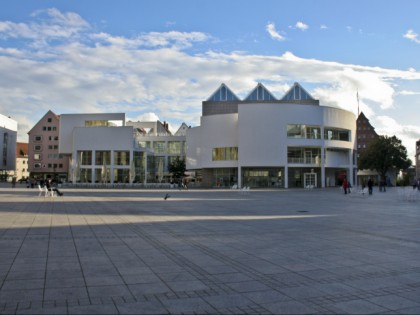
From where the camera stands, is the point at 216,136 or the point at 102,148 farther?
the point at 102,148

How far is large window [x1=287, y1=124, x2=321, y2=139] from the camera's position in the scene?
218 ft

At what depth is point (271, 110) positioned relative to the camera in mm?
66000

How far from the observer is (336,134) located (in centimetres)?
7181

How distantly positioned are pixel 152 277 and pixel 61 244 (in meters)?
4.31

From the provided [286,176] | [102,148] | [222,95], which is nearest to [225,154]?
[286,176]

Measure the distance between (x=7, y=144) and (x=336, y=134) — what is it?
3765 inches

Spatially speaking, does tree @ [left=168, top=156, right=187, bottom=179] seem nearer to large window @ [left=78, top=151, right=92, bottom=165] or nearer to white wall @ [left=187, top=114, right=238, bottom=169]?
white wall @ [left=187, top=114, right=238, bottom=169]

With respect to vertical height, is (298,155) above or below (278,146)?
below

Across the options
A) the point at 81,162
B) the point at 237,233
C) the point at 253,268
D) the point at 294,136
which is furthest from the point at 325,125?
the point at 253,268

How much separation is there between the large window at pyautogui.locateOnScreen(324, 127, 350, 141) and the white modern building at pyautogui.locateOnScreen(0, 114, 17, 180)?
91736 millimetres

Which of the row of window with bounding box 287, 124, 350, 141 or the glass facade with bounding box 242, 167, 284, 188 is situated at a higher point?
the row of window with bounding box 287, 124, 350, 141

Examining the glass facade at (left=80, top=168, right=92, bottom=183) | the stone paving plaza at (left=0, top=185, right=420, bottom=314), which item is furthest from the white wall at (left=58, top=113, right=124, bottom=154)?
the stone paving plaza at (left=0, top=185, right=420, bottom=314)

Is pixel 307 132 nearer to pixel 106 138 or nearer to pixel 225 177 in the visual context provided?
pixel 225 177

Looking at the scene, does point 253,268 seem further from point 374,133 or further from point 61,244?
point 374,133
